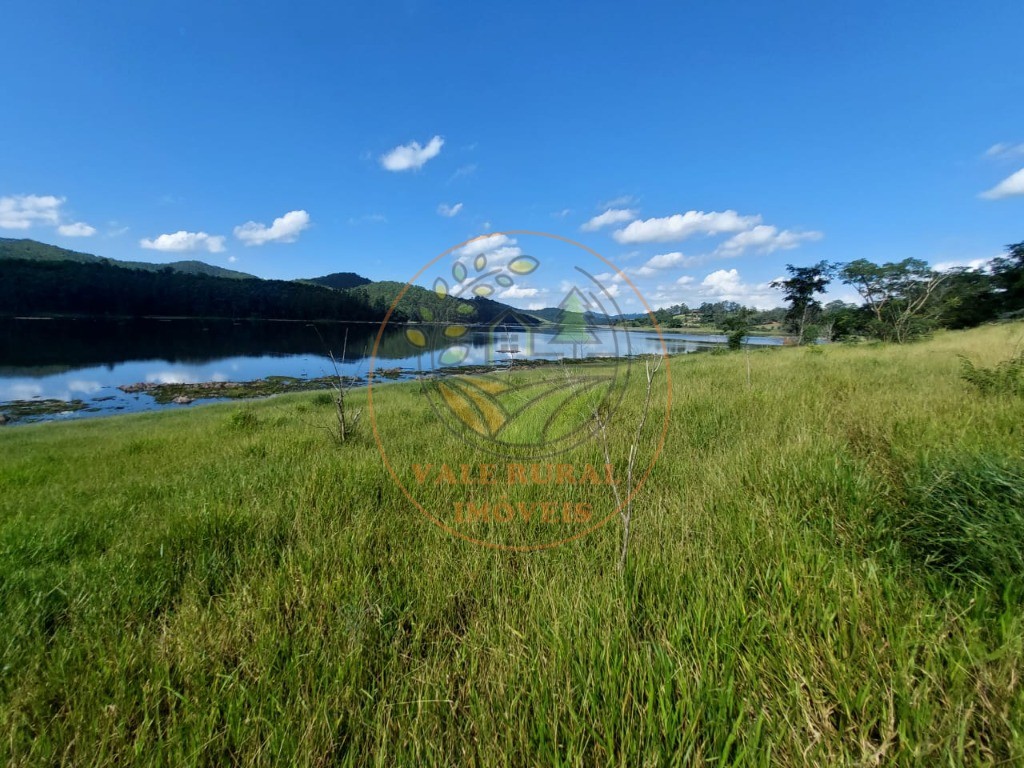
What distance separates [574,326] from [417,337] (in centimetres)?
134

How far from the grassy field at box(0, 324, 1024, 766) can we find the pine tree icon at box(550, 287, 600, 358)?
4.43 ft

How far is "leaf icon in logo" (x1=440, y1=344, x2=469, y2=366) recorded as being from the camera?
3.01 m

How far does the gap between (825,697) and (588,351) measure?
2.44 meters

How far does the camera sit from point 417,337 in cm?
312

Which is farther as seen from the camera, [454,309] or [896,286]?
[896,286]

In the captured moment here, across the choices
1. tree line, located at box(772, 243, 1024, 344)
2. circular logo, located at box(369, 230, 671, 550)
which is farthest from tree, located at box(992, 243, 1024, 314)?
circular logo, located at box(369, 230, 671, 550)

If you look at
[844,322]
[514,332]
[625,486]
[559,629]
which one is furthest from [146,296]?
[844,322]

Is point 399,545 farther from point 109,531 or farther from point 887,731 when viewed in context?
point 109,531

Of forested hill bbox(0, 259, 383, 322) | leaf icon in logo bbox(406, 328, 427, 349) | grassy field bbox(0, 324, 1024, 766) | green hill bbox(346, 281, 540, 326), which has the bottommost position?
grassy field bbox(0, 324, 1024, 766)

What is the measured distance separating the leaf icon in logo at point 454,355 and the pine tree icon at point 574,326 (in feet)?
2.64

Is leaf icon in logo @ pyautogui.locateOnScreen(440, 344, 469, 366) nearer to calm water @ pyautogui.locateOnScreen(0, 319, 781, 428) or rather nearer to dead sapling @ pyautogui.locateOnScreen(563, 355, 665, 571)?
calm water @ pyautogui.locateOnScreen(0, 319, 781, 428)

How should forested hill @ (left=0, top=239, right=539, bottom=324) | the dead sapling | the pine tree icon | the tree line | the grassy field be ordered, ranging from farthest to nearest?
1. forested hill @ (left=0, top=239, right=539, bottom=324)
2. the tree line
3. the pine tree icon
4. the dead sapling
5. the grassy field

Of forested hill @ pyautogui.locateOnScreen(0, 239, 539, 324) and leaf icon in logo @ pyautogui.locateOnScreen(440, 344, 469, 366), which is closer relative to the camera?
leaf icon in logo @ pyautogui.locateOnScreen(440, 344, 469, 366)

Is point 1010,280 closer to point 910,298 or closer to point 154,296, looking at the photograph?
point 910,298
